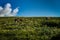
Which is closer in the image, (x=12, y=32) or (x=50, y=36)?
(x=50, y=36)

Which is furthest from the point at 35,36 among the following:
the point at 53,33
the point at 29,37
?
the point at 53,33

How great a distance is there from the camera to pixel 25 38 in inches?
773

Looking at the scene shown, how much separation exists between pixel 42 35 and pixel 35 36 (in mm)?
934

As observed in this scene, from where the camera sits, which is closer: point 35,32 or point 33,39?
point 33,39

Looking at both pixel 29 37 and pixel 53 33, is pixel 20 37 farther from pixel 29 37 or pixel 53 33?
pixel 53 33

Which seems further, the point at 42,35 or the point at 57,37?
the point at 42,35

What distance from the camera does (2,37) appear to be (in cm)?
2028

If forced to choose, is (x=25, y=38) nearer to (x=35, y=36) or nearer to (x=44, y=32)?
(x=35, y=36)

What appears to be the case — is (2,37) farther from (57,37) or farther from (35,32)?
(57,37)

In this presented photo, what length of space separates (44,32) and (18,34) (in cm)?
304

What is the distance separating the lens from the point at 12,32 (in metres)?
21.7

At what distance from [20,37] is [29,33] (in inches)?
81.5

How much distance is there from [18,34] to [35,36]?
1981 millimetres

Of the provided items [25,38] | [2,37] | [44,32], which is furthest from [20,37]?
[44,32]
